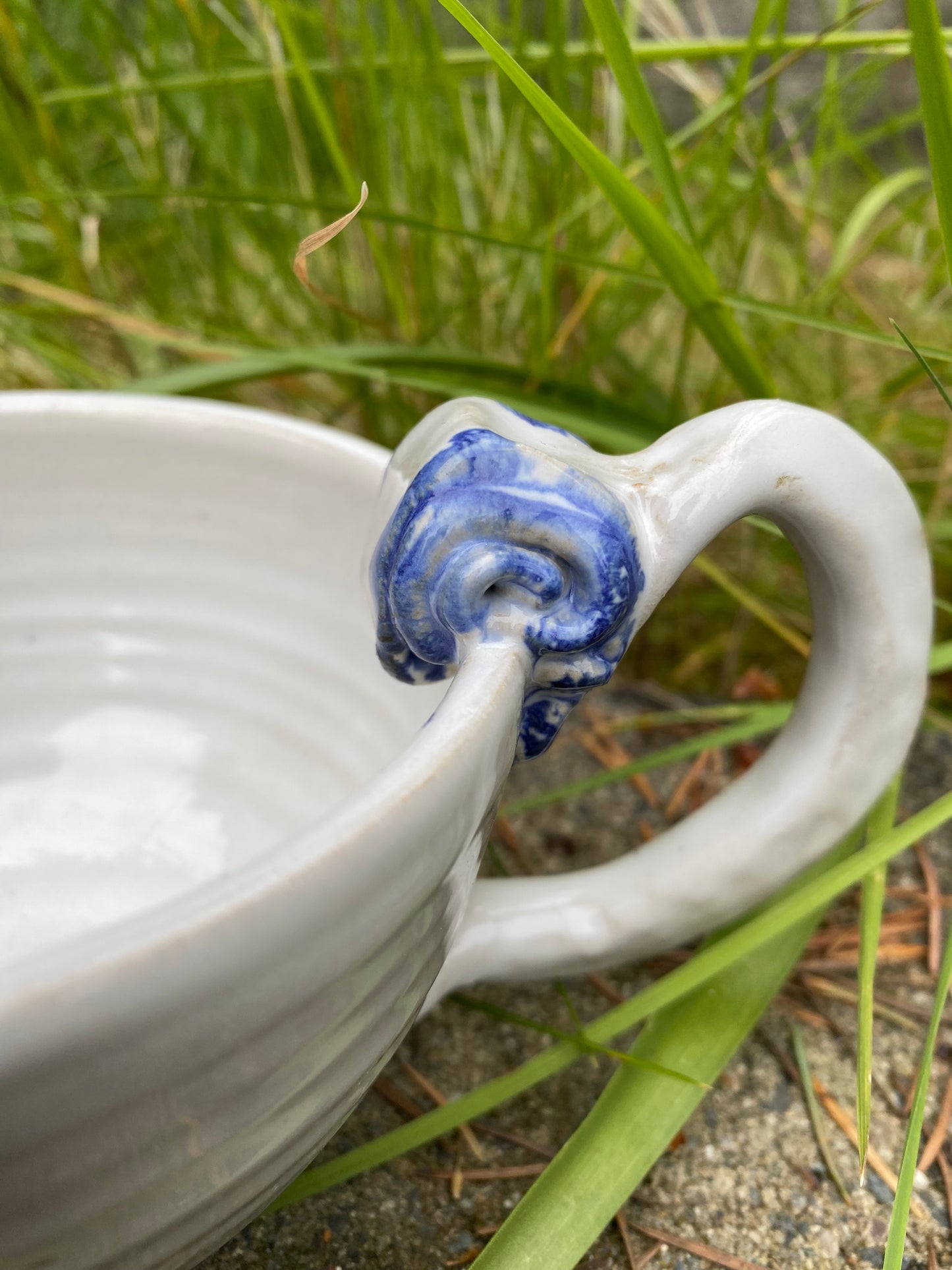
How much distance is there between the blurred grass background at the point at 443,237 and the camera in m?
0.54

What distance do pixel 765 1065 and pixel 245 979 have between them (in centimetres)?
32

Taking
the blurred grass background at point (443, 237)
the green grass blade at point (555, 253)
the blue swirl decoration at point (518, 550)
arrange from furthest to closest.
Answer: the blurred grass background at point (443, 237)
the green grass blade at point (555, 253)
the blue swirl decoration at point (518, 550)

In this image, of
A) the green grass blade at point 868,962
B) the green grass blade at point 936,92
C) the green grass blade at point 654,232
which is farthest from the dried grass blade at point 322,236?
the green grass blade at point 868,962

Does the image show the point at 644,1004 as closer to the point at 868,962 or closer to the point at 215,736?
the point at 868,962

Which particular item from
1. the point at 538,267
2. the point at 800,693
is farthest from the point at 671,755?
the point at 538,267

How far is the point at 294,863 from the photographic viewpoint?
231mm

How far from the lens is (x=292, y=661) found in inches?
21.1

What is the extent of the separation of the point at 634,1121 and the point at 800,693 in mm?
161

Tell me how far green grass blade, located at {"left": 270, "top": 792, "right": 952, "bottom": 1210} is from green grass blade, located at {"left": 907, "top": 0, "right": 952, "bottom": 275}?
0.21m

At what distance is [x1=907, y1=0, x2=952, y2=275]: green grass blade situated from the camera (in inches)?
13.1

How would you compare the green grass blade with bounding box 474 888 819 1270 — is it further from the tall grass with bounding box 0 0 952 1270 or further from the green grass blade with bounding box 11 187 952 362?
the green grass blade with bounding box 11 187 952 362

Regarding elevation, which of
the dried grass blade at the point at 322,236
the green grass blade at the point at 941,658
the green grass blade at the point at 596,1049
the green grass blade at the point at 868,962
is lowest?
the green grass blade at the point at 596,1049

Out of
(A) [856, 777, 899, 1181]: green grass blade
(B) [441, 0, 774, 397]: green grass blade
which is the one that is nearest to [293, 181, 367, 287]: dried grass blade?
(B) [441, 0, 774, 397]: green grass blade

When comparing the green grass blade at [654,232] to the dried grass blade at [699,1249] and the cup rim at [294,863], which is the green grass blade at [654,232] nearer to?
the cup rim at [294,863]
